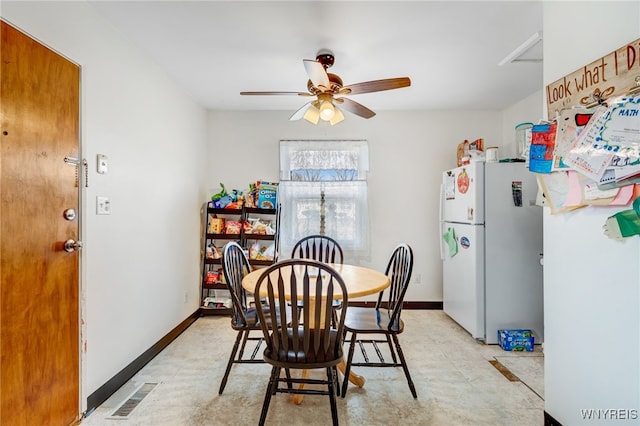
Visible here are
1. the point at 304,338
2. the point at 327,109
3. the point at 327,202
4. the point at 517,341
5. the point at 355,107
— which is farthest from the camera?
the point at 327,202

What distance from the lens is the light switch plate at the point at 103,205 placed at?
6.44 ft

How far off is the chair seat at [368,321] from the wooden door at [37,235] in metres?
1.61

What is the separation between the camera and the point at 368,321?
2172 millimetres

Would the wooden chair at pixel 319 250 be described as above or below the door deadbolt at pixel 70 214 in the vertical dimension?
below

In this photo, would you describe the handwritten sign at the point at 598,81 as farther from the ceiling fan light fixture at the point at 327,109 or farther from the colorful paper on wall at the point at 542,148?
the ceiling fan light fixture at the point at 327,109

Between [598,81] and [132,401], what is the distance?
3.05m

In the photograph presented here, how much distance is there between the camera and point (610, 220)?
4.24 feet

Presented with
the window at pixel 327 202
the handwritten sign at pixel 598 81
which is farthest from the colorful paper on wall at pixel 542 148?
the window at pixel 327 202

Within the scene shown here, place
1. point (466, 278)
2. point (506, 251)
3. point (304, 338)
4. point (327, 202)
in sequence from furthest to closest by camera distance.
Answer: point (327, 202)
point (466, 278)
point (506, 251)
point (304, 338)

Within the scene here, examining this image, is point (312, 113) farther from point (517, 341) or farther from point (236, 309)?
point (517, 341)

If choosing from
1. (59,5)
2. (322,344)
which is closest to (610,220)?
(322,344)

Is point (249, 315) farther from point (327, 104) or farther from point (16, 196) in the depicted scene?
point (327, 104)

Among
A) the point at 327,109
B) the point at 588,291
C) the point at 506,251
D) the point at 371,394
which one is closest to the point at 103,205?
the point at 327,109

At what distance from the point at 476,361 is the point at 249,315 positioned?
6.06ft
